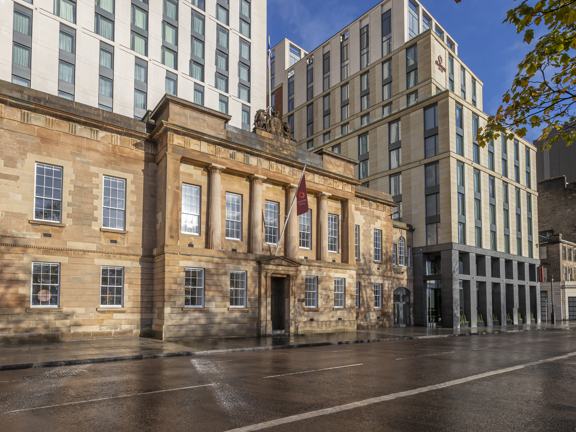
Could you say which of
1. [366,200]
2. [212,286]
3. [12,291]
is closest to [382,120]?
[366,200]

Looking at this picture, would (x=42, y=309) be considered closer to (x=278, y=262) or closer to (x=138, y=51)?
(x=278, y=262)

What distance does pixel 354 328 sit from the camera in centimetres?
3128

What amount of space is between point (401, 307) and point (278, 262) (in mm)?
18811

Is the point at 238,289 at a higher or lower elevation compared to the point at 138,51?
lower

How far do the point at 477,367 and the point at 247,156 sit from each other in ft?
56.3

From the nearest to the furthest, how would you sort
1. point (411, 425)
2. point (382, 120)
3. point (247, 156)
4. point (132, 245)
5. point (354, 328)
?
point (411, 425) < point (132, 245) < point (247, 156) < point (354, 328) < point (382, 120)

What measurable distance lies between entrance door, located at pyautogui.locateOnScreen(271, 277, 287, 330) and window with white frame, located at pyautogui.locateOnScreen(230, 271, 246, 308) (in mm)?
2956

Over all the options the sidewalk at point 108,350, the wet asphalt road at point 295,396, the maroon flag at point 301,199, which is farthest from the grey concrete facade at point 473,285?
the wet asphalt road at point 295,396

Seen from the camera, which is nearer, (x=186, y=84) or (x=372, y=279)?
(x=372, y=279)

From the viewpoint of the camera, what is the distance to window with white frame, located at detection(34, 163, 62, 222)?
67.5 ft

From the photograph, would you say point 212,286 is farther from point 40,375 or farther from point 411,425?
point 411,425

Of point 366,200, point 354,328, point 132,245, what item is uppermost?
point 366,200

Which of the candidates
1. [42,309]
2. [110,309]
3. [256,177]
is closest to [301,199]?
[256,177]

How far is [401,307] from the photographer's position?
41.2 meters
